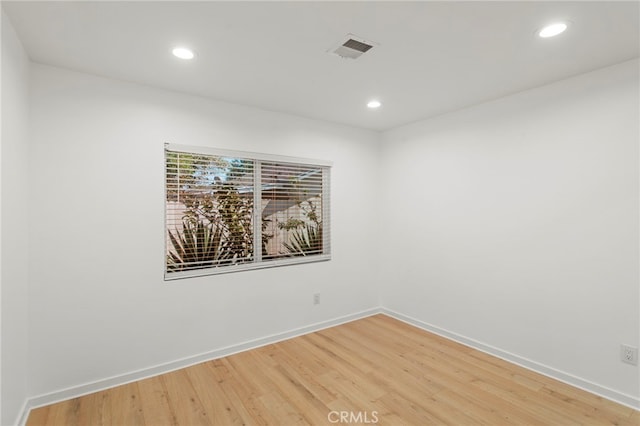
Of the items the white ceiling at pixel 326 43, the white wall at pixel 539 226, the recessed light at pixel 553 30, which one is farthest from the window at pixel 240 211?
the recessed light at pixel 553 30

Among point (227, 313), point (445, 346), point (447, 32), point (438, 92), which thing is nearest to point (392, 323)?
point (445, 346)

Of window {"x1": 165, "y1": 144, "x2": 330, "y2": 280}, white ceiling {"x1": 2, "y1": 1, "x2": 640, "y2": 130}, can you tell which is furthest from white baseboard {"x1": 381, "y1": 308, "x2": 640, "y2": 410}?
white ceiling {"x1": 2, "y1": 1, "x2": 640, "y2": 130}

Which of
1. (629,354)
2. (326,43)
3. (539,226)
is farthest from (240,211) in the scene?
(629,354)

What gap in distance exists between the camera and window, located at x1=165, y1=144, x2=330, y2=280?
294 cm

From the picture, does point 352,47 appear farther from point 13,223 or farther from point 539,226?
point 13,223

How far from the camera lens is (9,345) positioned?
1878 mm

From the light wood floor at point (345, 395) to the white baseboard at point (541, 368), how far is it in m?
0.07

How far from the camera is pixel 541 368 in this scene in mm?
2789

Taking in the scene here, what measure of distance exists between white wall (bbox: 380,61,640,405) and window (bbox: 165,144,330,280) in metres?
1.28

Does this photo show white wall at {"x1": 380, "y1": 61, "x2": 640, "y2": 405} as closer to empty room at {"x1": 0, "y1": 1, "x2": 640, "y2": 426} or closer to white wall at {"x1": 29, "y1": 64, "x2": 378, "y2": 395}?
empty room at {"x1": 0, "y1": 1, "x2": 640, "y2": 426}

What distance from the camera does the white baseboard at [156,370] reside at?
2.32 metres

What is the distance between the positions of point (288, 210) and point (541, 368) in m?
2.80

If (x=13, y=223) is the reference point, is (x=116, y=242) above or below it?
below

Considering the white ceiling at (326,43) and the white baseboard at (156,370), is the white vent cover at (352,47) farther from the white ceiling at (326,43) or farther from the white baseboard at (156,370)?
the white baseboard at (156,370)
